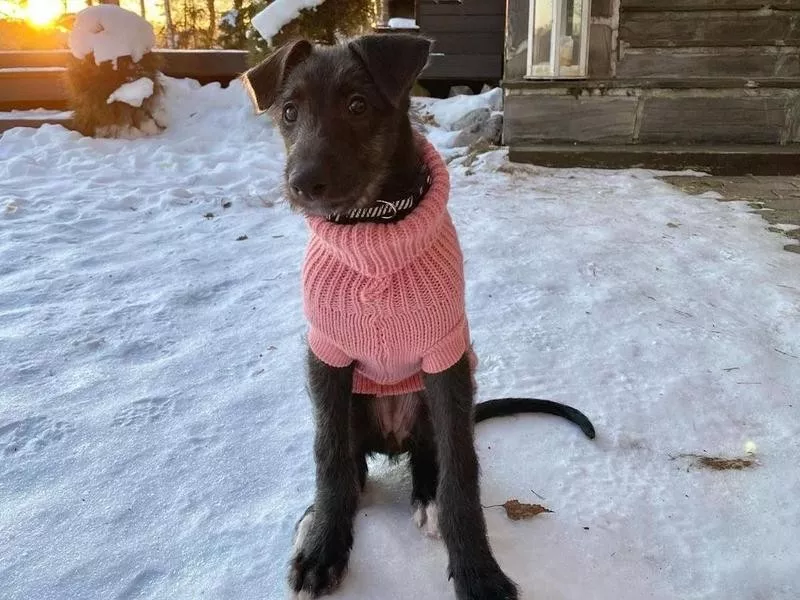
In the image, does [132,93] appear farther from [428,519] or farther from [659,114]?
[428,519]

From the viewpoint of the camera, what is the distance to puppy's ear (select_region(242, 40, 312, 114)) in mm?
1667

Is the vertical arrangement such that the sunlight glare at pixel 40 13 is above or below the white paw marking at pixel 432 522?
above

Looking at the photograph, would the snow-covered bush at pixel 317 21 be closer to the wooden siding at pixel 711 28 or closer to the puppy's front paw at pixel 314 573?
the wooden siding at pixel 711 28

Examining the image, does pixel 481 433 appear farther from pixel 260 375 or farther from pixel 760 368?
pixel 760 368

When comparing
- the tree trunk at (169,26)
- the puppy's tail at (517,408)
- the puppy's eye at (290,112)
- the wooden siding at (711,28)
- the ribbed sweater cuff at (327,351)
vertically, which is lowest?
the puppy's tail at (517,408)

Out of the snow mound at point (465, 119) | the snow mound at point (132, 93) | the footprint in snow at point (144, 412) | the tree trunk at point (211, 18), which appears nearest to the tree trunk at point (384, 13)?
the snow mound at point (465, 119)

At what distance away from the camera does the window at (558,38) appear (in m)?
5.63

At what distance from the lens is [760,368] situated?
239cm

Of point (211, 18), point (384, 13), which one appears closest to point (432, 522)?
point (384, 13)

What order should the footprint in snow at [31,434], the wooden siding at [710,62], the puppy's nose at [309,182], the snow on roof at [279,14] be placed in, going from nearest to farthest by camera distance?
the puppy's nose at [309,182] < the footprint in snow at [31,434] < the wooden siding at [710,62] < the snow on roof at [279,14]

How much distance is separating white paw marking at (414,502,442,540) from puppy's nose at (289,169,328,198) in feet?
2.77

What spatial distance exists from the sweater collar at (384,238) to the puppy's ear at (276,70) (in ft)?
1.19

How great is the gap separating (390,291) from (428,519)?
24.7 inches

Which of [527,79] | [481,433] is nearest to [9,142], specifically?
[527,79]
